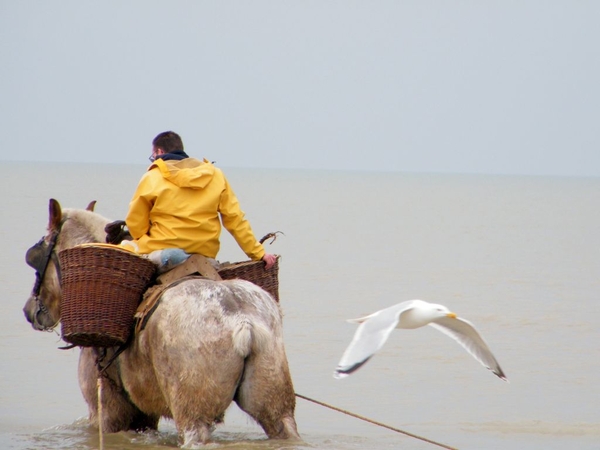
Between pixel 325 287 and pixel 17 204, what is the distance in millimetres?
27869

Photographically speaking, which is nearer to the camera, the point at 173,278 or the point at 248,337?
the point at 248,337

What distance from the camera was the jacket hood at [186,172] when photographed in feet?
26.3

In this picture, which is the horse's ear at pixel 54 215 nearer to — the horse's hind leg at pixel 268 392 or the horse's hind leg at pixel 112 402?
the horse's hind leg at pixel 112 402

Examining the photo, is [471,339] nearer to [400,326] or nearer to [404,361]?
[400,326]

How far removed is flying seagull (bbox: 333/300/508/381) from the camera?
21.1 feet

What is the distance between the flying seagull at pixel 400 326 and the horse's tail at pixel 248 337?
2.16ft

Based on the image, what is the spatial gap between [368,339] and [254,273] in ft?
6.57

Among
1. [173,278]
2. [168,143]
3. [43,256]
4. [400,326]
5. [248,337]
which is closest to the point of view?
[400,326]

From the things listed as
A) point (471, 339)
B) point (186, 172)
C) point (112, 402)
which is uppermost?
point (186, 172)

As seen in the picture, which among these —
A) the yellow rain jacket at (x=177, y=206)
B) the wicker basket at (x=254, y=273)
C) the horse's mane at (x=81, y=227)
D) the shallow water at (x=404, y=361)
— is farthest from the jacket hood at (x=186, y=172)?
the shallow water at (x=404, y=361)

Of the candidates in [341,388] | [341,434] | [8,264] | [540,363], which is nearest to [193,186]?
[341,434]

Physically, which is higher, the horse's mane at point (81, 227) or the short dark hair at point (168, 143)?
the short dark hair at point (168, 143)

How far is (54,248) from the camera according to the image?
879cm

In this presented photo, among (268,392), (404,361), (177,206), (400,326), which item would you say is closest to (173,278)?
(177,206)
